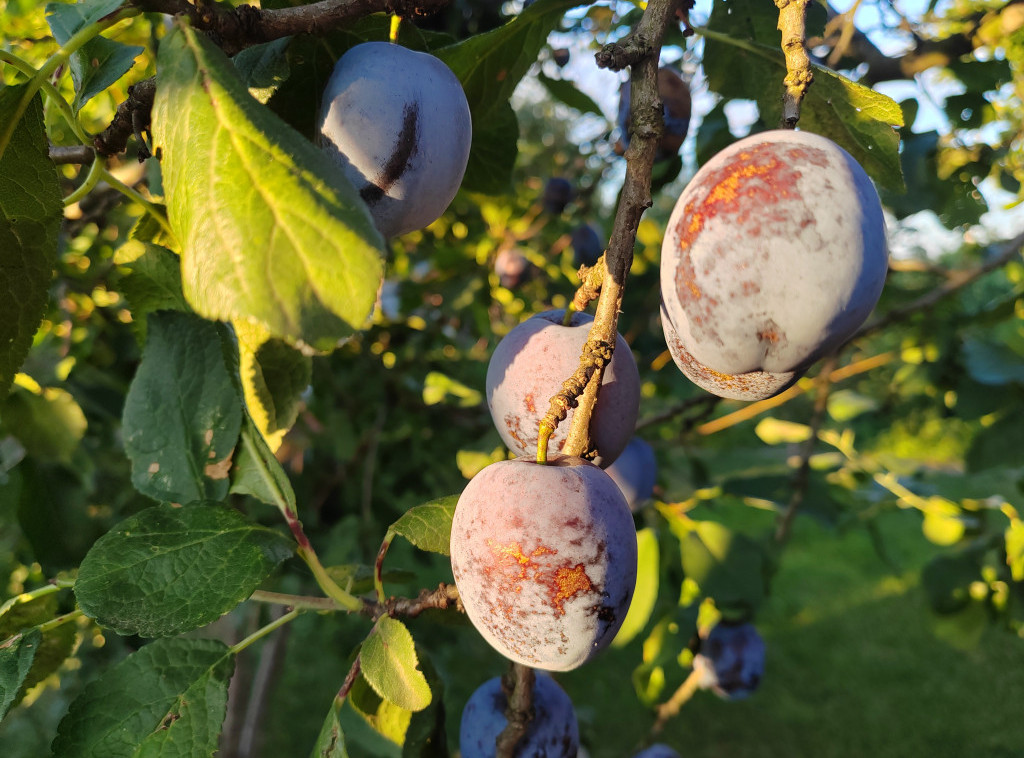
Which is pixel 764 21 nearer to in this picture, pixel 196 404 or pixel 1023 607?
pixel 196 404

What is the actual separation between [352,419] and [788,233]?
1510mm

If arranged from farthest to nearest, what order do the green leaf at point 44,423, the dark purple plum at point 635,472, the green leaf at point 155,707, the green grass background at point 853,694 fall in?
the green grass background at point 853,694 < the green leaf at point 44,423 < the dark purple plum at point 635,472 < the green leaf at point 155,707

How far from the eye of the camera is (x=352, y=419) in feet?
6.02

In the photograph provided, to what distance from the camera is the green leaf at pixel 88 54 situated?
1.75 feet

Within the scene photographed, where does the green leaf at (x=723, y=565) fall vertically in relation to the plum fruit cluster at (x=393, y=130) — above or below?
below

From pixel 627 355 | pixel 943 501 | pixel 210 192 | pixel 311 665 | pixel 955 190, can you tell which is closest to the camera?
pixel 210 192

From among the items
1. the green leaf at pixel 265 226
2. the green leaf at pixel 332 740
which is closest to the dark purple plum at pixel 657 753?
the green leaf at pixel 332 740

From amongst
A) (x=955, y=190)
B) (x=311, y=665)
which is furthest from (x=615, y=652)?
(x=955, y=190)

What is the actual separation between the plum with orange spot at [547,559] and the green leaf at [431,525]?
85mm

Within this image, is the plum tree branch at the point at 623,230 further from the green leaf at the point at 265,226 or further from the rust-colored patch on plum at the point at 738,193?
the green leaf at the point at 265,226

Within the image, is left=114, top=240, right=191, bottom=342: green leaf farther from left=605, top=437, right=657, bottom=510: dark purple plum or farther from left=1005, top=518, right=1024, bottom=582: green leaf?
left=1005, top=518, right=1024, bottom=582: green leaf

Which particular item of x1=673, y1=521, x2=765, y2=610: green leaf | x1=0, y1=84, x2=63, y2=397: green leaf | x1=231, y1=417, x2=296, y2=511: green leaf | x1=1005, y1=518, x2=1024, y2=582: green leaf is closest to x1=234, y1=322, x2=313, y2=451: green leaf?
x1=231, y1=417, x2=296, y2=511: green leaf

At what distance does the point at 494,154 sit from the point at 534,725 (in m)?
0.60

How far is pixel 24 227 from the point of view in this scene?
530mm
